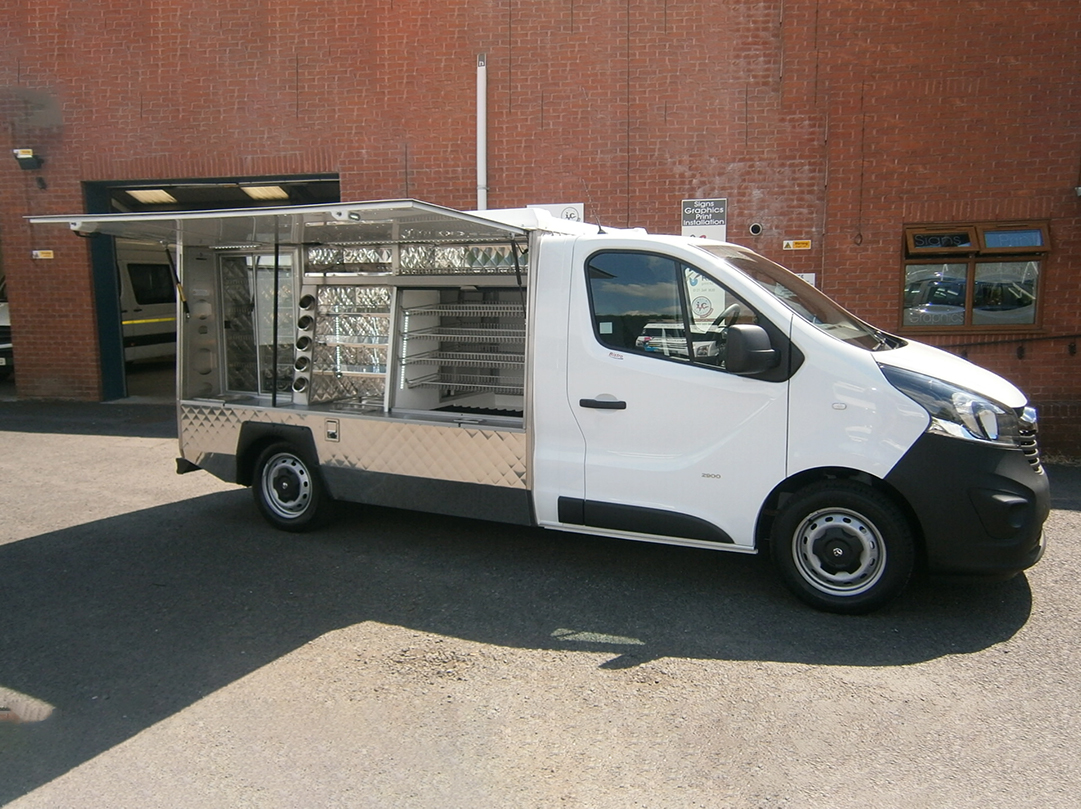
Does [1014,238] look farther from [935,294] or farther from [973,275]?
[935,294]

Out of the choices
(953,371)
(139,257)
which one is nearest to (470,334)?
(953,371)

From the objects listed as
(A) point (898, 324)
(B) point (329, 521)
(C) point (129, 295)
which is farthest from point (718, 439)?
(C) point (129, 295)

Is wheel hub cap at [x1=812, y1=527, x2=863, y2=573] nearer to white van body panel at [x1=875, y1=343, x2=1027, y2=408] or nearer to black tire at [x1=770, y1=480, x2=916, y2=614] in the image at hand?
black tire at [x1=770, y1=480, x2=916, y2=614]

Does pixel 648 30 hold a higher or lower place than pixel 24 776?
higher

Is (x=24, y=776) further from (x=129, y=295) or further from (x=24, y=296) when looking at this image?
(x=129, y=295)

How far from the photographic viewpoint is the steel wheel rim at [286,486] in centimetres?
641

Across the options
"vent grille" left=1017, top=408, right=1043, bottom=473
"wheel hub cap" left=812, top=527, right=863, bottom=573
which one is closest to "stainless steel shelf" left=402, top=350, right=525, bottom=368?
"wheel hub cap" left=812, top=527, right=863, bottom=573

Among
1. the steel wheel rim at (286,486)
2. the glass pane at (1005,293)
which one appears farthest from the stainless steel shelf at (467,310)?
the glass pane at (1005,293)

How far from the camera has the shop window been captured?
934 cm

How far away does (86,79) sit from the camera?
39.7ft

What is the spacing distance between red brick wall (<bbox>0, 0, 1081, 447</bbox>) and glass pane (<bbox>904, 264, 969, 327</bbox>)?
203mm

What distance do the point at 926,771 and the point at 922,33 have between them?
8609 mm

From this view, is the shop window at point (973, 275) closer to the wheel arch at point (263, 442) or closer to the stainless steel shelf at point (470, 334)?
the stainless steel shelf at point (470, 334)

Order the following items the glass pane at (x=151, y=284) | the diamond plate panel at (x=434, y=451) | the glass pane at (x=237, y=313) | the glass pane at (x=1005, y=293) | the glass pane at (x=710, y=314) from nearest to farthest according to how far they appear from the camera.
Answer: the glass pane at (x=710, y=314), the diamond plate panel at (x=434, y=451), the glass pane at (x=237, y=313), the glass pane at (x=1005, y=293), the glass pane at (x=151, y=284)
